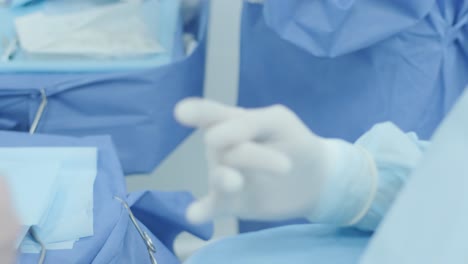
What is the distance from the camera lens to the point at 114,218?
22.5 inches

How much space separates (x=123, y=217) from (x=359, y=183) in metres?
0.22

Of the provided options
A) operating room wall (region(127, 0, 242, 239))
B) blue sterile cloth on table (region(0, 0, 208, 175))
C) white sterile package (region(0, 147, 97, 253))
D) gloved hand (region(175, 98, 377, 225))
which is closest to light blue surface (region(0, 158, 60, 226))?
white sterile package (region(0, 147, 97, 253))

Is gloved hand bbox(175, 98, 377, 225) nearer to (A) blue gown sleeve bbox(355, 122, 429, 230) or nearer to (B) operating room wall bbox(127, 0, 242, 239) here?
(A) blue gown sleeve bbox(355, 122, 429, 230)

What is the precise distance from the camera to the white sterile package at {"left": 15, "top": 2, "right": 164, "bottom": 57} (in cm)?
77

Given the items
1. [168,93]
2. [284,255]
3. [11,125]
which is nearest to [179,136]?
[168,93]

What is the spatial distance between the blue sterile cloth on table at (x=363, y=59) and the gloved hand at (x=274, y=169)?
21 centimetres

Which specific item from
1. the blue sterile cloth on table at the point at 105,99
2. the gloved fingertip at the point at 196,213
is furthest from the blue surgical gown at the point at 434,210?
the blue sterile cloth on table at the point at 105,99

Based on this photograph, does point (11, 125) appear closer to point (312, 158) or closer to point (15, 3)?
point (15, 3)

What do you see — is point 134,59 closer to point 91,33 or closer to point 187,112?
point 91,33

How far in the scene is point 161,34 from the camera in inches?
32.9

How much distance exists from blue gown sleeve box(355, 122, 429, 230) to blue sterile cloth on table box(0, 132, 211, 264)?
0.21 metres

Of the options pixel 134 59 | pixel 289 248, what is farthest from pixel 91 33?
pixel 289 248

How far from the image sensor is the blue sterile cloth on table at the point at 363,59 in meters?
0.64

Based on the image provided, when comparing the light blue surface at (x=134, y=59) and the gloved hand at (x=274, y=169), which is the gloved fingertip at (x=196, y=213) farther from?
the light blue surface at (x=134, y=59)
